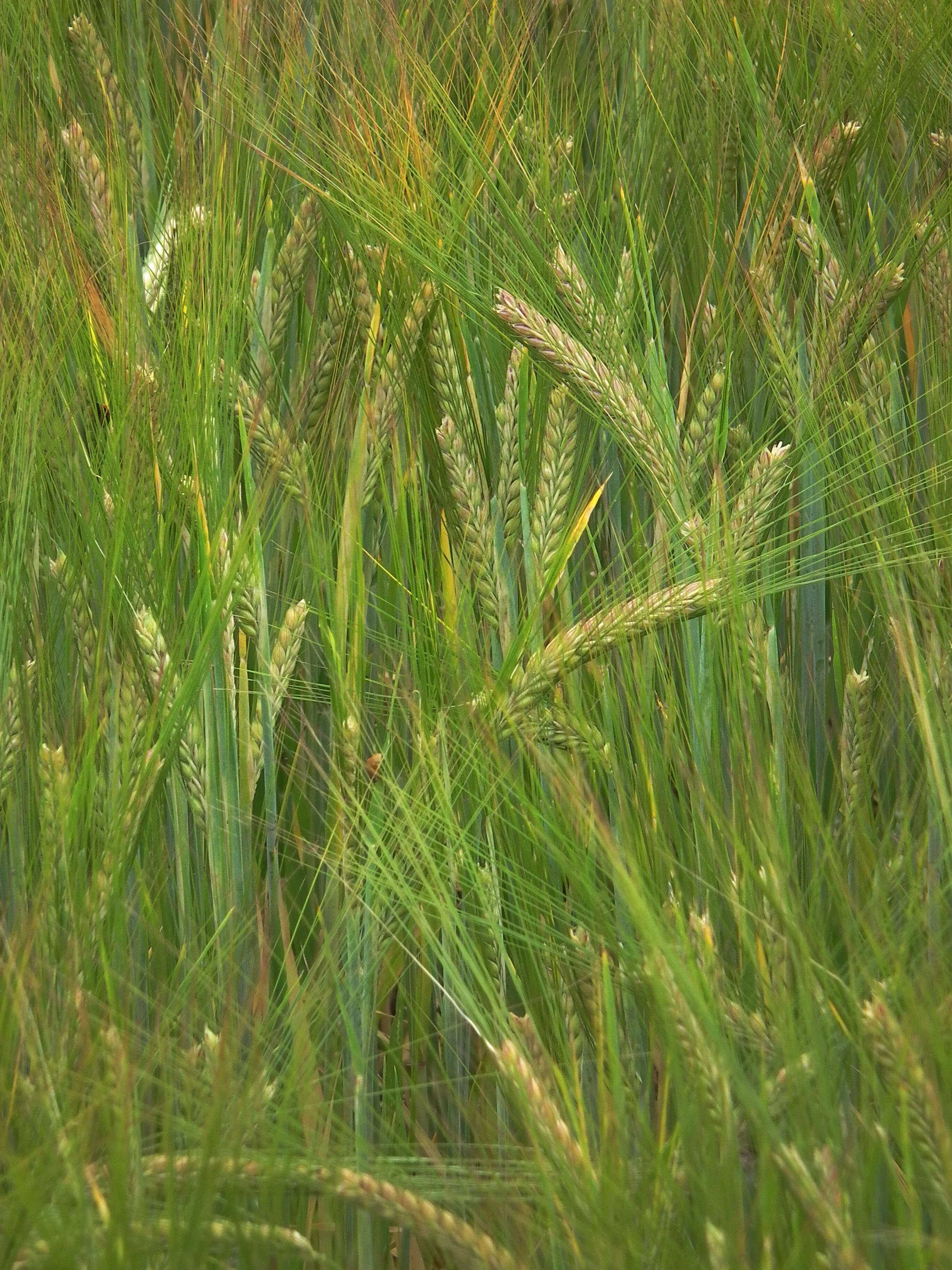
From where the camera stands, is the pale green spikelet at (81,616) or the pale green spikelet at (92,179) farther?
the pale green spikelet at (92,179)

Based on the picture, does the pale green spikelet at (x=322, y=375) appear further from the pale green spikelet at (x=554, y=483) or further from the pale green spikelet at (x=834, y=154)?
the pale green spikelet at (x=834, y=154)

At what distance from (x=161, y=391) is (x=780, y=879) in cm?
57

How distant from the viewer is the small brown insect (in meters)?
0.78

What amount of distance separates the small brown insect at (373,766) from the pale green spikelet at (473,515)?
0.15m

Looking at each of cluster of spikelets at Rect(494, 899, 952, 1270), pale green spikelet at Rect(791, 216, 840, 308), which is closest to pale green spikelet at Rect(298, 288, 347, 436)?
pale green spikelet at Rect(791, 216, 840, 308)

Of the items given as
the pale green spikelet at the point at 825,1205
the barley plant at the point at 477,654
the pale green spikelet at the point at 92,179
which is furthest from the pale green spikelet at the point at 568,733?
the pale green spikelet at the point at 92,179

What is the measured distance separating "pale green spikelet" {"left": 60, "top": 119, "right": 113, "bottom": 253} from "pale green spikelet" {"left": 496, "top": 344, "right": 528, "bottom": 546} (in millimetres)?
384

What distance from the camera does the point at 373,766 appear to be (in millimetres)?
803

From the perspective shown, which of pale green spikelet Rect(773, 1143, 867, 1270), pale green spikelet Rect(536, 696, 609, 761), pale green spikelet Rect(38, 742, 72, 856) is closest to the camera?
pale green spikelet Rect(773, 1143, 867, 1270)

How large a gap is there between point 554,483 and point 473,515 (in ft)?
0.21

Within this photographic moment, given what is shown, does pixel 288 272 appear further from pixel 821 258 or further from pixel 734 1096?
pixel 734 1096

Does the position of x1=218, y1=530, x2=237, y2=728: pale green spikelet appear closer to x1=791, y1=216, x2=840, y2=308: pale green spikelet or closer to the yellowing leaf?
the yellowing leaf

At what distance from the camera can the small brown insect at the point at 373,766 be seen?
78cm

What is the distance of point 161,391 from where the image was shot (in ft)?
3.02
